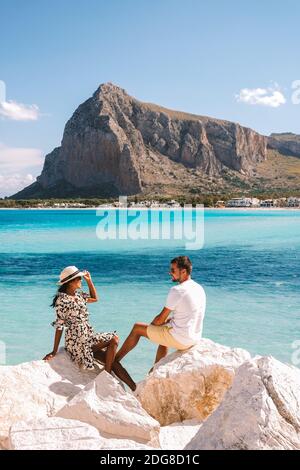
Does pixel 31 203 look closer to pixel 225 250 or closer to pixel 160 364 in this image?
pixel 225 250

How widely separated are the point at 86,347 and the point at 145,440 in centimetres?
187

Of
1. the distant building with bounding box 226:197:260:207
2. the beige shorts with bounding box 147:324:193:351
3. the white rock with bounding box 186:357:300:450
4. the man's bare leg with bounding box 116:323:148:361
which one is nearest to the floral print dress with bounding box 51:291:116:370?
the man's bare leg with bounding box 116:323:148:361

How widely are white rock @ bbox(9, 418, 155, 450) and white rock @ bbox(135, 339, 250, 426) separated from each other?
150 cm

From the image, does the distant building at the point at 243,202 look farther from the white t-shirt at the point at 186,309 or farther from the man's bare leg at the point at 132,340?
the white t-shirt at the point at 186,309

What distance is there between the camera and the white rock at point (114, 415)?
4.67m

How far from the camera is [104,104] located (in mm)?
183250

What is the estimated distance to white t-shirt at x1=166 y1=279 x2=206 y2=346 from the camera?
6070mm

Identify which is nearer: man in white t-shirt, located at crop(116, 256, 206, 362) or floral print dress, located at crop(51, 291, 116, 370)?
man in white t-shirt, located at crop(116, 256, 206, 362)

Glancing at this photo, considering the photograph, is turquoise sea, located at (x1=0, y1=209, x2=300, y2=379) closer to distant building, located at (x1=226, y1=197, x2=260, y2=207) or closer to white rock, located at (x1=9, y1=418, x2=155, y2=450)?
white rock, located at (x1=9, y1=418, x2=155, y2=450)

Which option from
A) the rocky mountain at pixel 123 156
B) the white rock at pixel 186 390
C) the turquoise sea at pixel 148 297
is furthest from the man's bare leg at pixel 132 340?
the rocky mountain at pixel 123 156

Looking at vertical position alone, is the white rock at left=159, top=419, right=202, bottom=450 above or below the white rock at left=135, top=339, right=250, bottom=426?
below

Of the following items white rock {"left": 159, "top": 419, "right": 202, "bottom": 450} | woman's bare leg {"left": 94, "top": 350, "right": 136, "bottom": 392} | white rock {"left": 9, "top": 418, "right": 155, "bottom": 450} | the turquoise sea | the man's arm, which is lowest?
the turquoise sea
